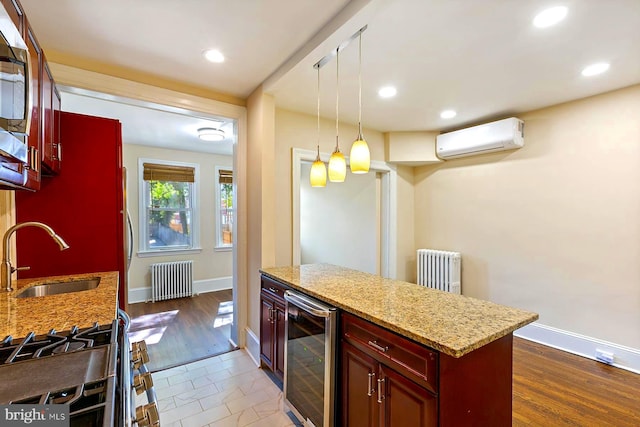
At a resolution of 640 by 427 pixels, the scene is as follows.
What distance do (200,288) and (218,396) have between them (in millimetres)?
3204

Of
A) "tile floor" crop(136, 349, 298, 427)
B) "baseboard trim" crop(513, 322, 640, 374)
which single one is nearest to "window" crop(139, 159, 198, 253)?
"tile floor" crop(136, 349, 298, 427)

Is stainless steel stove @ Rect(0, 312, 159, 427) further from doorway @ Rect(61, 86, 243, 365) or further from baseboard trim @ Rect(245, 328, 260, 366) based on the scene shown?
doorway @ Rect(61, 86, 243, 365)

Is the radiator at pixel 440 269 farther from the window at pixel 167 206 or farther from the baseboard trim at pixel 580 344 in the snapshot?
the window at pixel 167 206

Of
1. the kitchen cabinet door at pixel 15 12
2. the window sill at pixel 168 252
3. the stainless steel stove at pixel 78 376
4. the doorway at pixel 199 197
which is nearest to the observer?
the stainless steel stove at pixel 78 376

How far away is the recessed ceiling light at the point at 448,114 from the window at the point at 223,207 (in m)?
3.69

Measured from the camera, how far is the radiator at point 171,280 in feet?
15.3

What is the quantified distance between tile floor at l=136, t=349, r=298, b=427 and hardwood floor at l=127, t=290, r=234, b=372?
0.76 feet

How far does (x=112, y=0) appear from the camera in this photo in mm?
1599

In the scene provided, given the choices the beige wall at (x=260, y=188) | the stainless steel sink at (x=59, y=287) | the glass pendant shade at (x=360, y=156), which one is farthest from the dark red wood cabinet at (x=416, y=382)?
the stainless steel sink at (x=59, y=287)

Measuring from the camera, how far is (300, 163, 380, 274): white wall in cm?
427

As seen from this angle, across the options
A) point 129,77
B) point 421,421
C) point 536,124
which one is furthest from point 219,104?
point 536,124

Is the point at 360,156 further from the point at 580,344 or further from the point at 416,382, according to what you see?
the point at 580,344

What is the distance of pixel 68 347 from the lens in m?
0.97

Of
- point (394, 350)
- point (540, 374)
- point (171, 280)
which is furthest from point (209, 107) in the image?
point (540, 374)
